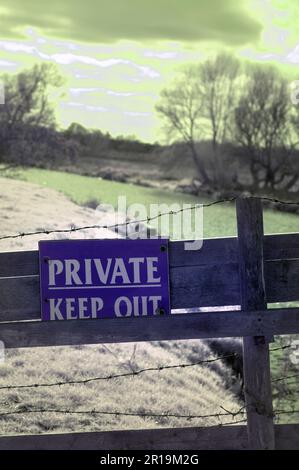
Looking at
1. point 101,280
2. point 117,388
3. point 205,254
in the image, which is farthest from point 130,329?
point 117,388

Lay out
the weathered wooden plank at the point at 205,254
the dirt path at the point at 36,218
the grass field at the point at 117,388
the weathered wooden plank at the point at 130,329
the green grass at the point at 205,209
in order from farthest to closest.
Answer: the green grass at the point at 205,209 → the dirt path at the point at 36,218 → the grass field at the point at 117,388 → the weathered wooden plank at the point at 205,254 → the weathered wooden plank at the point at 130,329

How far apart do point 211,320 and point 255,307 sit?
0.34m

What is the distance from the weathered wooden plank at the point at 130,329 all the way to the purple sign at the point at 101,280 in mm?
108

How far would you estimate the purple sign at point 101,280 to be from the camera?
15.2 feet

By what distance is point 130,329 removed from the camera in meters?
4.53

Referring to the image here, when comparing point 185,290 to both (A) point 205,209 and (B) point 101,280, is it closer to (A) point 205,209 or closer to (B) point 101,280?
(B) point 101,280

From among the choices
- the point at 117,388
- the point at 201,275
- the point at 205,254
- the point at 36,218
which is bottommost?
the point at 117,388

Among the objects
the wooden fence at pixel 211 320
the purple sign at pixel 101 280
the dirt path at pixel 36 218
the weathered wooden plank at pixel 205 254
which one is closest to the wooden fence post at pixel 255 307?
the wooden fence at pixel 211 320

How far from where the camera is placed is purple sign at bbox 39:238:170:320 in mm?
4625

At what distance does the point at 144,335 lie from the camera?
4527 mm

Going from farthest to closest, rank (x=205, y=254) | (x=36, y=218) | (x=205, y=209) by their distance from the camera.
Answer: (x=205, y=209), (x=36, y=218), (x=205, y=254)

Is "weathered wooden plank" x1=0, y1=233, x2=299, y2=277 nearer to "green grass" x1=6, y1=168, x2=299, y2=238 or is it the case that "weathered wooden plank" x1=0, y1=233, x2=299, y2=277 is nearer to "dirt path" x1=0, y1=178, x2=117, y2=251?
"dirt path" x1=0, y1=178, x2=117, y2=251

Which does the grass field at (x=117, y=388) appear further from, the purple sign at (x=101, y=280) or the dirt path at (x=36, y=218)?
the dirt path at (x=36, y=218)

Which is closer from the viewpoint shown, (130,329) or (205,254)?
(130,329)
